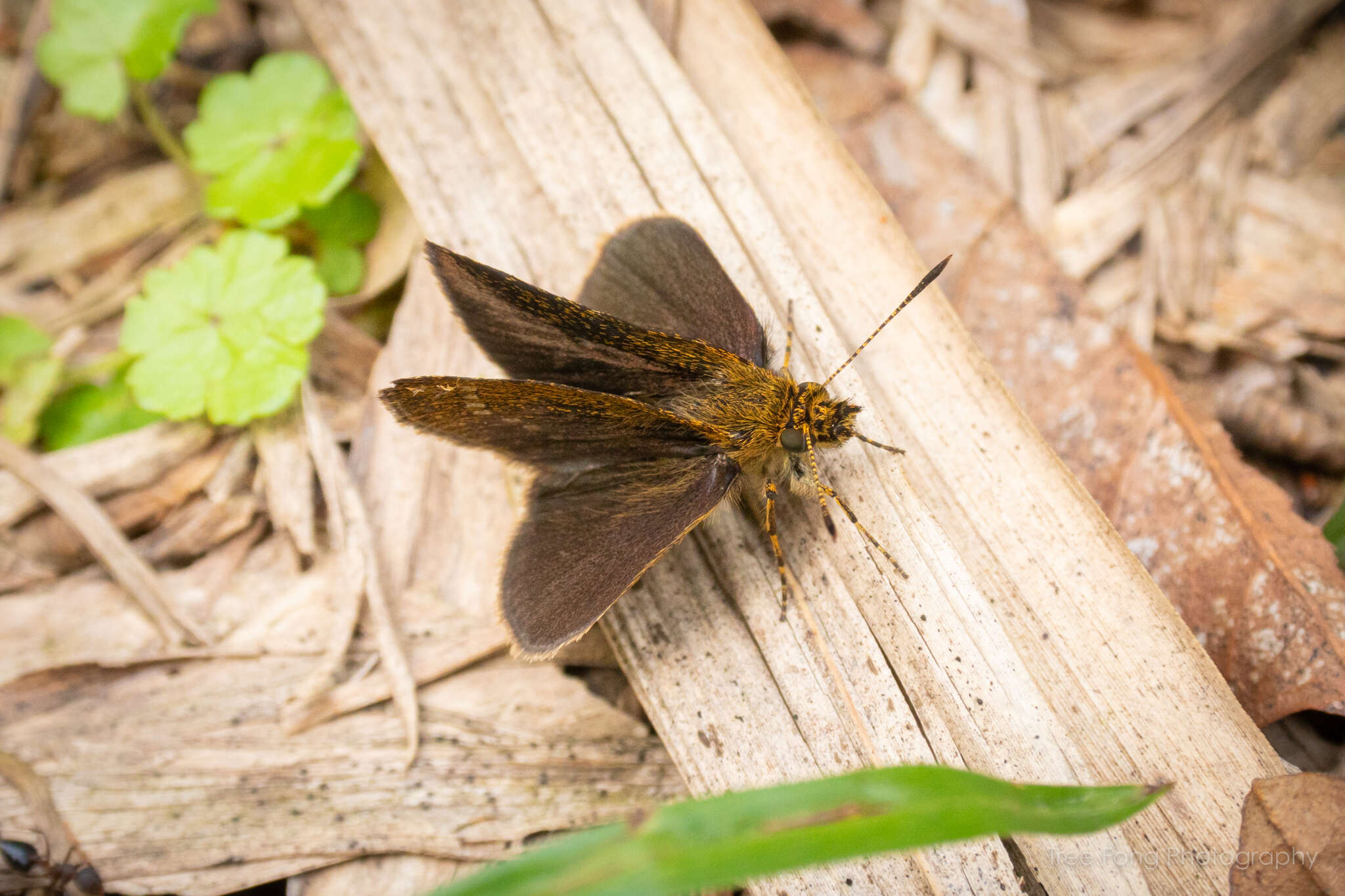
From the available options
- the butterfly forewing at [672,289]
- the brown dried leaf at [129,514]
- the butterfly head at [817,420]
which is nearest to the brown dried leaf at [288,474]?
the brown dried leaf at [129,514]

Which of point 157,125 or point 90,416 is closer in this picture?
point 90,416

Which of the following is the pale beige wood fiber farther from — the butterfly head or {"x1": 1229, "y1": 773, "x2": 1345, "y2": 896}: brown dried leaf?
the butterfly head

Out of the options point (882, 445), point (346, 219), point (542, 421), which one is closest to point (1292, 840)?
point (882, 445)

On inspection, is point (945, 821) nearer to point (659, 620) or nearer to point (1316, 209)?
point (659, 620)

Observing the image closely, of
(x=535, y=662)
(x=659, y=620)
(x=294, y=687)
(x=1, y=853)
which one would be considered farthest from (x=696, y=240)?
(x=1, y=853)

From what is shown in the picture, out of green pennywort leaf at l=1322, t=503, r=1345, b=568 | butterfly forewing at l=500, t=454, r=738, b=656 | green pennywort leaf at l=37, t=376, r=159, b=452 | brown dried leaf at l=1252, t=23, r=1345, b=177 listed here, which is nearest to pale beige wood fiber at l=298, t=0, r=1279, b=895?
butterfly forewing at l=500, t=454, r=738, b=656

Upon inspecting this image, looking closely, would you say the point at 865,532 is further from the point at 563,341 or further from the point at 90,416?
the point at 90,416
